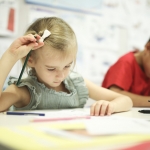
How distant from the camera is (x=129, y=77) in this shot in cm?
129

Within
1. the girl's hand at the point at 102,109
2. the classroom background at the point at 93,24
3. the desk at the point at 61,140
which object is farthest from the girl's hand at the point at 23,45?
the classroom background at the point at 93,24

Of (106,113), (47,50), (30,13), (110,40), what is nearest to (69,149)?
(106,113)

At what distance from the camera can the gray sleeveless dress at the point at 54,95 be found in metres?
0.92

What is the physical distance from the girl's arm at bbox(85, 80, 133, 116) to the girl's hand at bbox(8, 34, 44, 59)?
0.86 feet

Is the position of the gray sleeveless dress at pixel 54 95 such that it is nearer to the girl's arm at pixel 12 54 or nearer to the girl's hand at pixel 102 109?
the girl's arm at pixel 12 54

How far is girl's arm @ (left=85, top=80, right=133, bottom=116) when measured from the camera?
0.76 meters

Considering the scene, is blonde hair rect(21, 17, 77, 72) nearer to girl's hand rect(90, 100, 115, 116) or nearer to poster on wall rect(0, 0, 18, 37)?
girl's hand rect(90, 100, 115, 116)

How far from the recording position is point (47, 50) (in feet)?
2.81

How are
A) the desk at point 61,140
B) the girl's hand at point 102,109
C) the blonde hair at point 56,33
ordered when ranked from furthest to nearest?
the blonde hair at point 56,33 < the girl's hand at point 102,109 < the desk at point 61,140

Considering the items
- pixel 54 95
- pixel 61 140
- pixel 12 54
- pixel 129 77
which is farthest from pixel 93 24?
pixel 61 140

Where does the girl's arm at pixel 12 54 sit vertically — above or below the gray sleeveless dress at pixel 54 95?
above

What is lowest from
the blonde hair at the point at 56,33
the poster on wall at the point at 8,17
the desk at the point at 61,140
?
the desk at the point at 61,140

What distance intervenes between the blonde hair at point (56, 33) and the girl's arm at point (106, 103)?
22cm

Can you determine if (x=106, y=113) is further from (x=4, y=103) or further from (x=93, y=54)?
(x=93, y=54)
